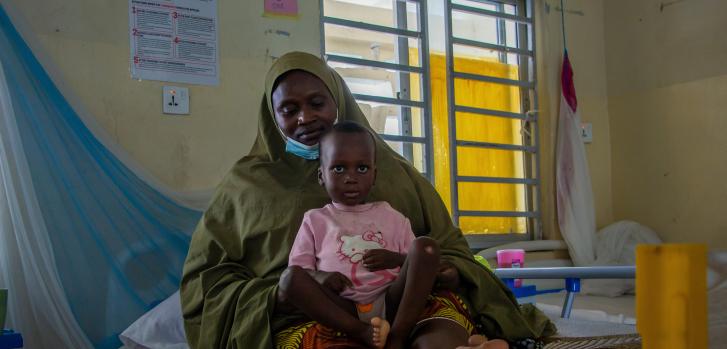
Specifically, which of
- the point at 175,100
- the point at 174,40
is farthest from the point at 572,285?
the point at 174,40

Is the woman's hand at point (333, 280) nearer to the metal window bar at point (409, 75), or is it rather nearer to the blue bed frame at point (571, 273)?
the blue bed frame at point (571, 273)

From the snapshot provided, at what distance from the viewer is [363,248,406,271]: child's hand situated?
5.64ft

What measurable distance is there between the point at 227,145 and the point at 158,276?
89 centimetres

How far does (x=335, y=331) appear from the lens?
5.50 ft

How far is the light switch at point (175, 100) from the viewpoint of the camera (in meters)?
3.44

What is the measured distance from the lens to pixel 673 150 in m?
5.21

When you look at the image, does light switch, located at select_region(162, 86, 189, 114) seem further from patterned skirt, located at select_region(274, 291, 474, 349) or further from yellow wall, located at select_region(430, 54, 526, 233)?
patterned skirt, located at select_region(274, 291, 474, 349)

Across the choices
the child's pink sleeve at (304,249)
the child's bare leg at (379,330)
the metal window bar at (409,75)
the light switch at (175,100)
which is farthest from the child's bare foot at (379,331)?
the metal window bar at (409,75)

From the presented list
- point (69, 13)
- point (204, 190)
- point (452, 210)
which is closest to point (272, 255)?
point (204, 190)

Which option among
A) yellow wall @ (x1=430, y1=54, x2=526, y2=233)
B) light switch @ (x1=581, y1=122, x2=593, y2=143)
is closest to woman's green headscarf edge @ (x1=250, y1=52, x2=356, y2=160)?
yellow wall @ (x1=430, y1=54, x2=526, y2=233)

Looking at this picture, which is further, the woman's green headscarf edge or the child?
the woman's green headscarf edge

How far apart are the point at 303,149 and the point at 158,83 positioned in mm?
1574

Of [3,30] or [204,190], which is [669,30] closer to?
[204,190]

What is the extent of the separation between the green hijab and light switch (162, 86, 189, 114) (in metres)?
1.30
